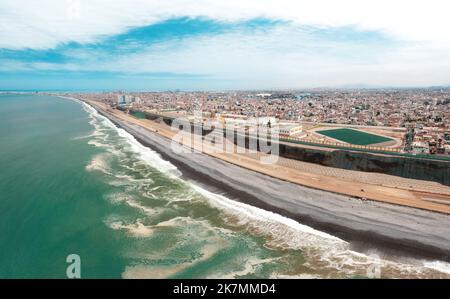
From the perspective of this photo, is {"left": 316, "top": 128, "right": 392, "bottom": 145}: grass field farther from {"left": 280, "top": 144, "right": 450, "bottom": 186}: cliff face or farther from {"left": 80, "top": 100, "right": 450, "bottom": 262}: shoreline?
{"left": 80, "top": 100, "right": 450, "bottom": 262}: shoreline

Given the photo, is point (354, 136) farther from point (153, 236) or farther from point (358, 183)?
point (153, 236)

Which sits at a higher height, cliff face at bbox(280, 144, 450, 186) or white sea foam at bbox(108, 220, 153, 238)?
cliff face at bbox(280, 144, 450, 186)

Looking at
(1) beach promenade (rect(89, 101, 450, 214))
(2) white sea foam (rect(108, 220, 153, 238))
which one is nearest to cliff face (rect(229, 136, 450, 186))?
(1) beach promenade (rect(89, 101, 450, 214))

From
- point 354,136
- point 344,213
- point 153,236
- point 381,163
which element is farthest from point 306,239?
point 354,136

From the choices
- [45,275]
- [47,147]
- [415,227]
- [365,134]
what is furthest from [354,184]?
[47,147]

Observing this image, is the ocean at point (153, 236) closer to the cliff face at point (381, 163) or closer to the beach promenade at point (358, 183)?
the beach promenade at point (358, 183)

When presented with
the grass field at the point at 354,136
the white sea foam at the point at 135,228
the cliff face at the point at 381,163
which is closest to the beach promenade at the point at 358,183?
the cliff face at the point at 381,163
